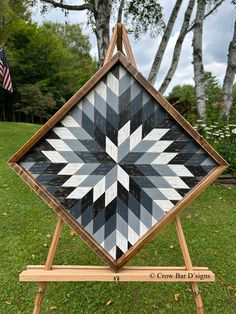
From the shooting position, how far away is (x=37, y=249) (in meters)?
3.24

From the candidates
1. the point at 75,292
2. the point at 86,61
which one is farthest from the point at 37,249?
the point at 86,61

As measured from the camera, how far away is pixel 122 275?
174 cm

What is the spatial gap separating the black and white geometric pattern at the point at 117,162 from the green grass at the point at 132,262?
3.54 ft

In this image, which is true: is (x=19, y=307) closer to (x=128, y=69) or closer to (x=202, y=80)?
(x=128, y=69)

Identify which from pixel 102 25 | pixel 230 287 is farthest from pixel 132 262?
pixel 102 25

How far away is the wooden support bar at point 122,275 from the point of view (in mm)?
1746

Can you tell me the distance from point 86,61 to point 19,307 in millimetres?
34214

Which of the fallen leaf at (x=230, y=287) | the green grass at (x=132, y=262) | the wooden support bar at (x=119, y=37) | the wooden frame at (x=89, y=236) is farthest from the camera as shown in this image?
the fallen leaf at (x=230, y=287)

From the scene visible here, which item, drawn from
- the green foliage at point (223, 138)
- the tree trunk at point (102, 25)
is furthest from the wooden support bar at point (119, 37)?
the green foliage at point (223, 138)

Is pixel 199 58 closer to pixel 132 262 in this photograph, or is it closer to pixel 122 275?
A: pixel 132 262

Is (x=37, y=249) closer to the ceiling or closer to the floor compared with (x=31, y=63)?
closer to the floor

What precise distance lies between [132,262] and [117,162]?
171 cm

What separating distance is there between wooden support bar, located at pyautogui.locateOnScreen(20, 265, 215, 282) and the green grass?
80 cm

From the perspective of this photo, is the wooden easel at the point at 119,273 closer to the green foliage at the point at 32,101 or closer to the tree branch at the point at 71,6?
the tree branch at the point at 71,6
